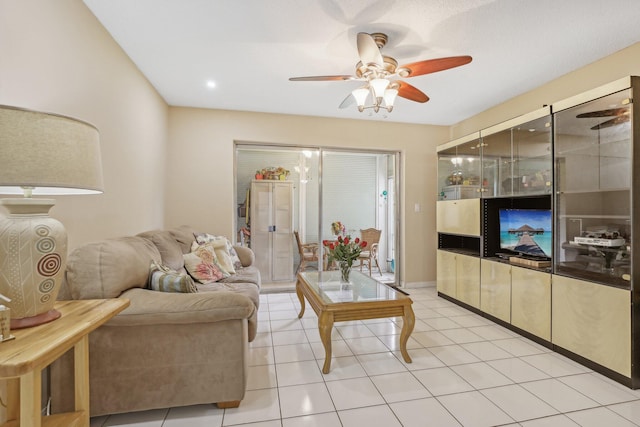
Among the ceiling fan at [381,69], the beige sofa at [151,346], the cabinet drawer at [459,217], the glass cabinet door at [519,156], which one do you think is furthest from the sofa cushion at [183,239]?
the glass cabinet door at [519,156]

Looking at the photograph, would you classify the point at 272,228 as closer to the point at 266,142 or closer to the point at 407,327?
the point at 266,142

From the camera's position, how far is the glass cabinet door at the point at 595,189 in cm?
212

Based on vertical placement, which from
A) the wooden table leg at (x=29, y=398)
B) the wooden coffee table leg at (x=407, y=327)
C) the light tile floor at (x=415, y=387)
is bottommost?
the light tile floor at (x=415, y=387)

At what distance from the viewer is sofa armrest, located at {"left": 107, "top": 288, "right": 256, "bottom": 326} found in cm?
162

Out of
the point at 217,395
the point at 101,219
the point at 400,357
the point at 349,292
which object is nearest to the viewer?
the point at 217,395

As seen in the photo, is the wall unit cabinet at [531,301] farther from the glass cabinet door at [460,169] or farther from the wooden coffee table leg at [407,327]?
the wooden coffee table leg at [407,327]

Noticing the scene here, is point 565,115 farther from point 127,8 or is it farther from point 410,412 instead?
point 127,8

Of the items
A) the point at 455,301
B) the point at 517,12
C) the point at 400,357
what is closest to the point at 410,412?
the point at 400,357

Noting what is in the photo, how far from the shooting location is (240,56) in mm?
2660

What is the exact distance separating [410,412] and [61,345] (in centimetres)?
174

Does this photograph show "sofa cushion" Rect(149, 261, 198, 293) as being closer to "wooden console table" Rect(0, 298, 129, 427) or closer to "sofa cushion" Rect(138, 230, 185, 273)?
"wooden console table" Rect(0, 298, 129, 427)

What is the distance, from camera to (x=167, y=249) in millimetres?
2629

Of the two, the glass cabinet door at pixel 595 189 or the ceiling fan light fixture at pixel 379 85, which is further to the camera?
the ceiling fan light fixture at pixel 379 85

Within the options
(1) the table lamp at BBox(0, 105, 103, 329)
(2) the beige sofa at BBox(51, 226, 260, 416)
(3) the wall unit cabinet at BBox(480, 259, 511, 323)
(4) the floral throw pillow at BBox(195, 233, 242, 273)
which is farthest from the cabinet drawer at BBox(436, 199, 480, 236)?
(1) the table lamp at BBox(0, 105, 103, 329)
